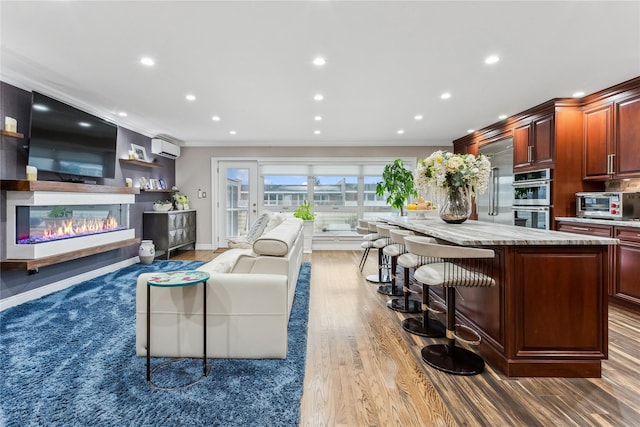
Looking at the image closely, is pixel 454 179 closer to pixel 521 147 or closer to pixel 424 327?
pixel 424 327

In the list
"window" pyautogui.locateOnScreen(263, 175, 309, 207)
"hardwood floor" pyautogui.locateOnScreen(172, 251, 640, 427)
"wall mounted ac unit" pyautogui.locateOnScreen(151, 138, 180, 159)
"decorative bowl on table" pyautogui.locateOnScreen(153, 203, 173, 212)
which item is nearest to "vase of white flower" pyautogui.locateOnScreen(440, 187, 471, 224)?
"hardwood floor" pyautogui.locateOnScreen(172, 251, 640, 427)

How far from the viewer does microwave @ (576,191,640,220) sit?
3301mm

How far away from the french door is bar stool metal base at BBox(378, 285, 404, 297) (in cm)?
396

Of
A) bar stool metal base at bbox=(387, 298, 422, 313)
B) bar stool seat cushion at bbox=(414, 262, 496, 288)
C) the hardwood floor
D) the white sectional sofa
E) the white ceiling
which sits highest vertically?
the white ceiling

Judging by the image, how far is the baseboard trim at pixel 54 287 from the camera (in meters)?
3.22

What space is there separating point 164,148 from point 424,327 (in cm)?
557

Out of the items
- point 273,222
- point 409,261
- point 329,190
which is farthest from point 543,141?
point 329,190

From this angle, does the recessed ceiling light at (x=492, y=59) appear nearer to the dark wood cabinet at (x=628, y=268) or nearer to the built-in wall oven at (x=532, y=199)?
the built-in wall oven at (x=532, y=199)

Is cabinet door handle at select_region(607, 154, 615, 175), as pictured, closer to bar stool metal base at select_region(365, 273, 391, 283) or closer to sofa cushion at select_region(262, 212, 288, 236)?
bar stool metal base at select_region(365, 273, 391, 283)

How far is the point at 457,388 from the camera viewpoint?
6.08 feet

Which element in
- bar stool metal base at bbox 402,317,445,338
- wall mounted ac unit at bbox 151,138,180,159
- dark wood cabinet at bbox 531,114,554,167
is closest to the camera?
bar stool metal base at bbox 402,317,445,338

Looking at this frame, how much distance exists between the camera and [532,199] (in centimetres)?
444

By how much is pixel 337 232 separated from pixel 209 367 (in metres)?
5.36

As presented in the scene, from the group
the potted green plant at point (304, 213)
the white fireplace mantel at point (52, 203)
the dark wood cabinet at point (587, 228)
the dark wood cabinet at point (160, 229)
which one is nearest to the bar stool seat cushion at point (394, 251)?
the dark wood cabinet at point (587, 228)
